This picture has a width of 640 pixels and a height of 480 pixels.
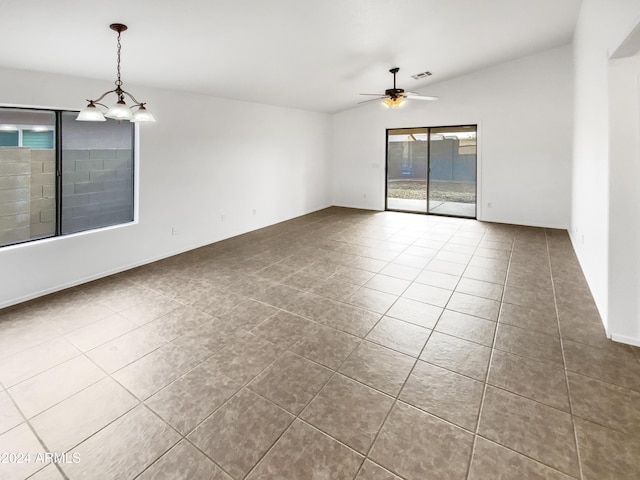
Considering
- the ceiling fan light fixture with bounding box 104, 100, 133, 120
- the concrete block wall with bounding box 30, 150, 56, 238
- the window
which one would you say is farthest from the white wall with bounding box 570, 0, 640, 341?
the concrete block wall with bounding box 30, 150, 56, 238

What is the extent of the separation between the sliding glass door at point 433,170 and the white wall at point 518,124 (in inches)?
11.3

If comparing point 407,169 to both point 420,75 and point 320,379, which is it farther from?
point 320,379

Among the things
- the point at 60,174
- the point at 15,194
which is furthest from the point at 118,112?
the point at 15,194

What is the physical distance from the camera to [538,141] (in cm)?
664

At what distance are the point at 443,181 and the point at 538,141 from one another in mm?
2091

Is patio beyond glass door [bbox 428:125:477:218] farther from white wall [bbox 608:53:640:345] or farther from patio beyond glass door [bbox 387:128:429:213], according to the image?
white wall [bbox 608:53:640:345]

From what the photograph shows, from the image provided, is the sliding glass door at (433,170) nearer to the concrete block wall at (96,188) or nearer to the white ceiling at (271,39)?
the white ceiling at (271,39)

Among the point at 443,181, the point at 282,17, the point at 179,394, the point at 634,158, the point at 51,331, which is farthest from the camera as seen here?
the point at 443,181

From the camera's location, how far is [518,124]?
268 inches

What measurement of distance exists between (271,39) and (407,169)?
560cm

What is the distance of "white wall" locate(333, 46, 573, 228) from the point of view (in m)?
6.40

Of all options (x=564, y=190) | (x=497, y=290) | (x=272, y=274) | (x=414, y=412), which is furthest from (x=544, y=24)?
(x=414, y=412)

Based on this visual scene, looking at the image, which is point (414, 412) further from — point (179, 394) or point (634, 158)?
point (634, 158)

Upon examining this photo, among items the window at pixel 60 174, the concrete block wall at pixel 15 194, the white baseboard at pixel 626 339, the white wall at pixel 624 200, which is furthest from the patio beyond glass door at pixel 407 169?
the concrete block wall at pixel 15 194
